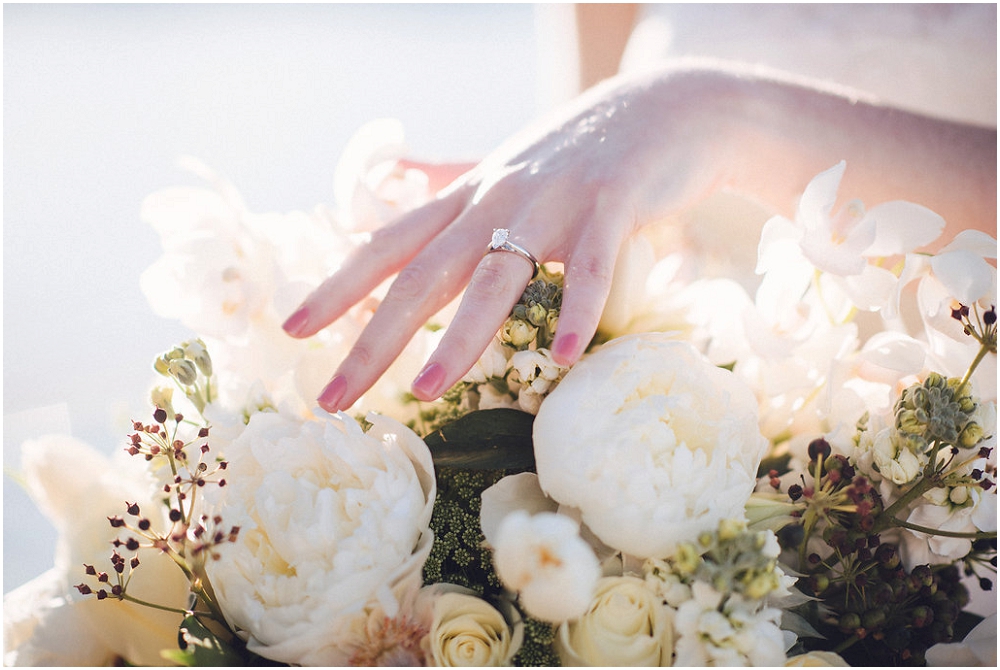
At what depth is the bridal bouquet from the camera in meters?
0.48

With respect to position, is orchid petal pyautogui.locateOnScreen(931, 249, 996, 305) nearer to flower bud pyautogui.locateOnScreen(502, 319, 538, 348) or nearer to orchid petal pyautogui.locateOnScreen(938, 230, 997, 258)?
orchid petal pyautogui.locateOnScreen(938, 230, 997, 258)

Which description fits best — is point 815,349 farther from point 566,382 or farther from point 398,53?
point 398,53

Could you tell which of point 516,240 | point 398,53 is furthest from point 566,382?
point 398,53

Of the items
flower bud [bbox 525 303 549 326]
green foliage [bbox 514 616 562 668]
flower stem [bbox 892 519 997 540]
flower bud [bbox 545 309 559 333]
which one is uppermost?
flower bud [bbox 525 303 549 326]

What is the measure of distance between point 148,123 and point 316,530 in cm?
257

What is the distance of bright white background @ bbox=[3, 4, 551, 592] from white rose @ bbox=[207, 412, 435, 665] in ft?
4.05

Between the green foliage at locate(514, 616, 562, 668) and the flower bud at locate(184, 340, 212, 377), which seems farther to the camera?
the flower bud at locate(184, 340, 212, 377)

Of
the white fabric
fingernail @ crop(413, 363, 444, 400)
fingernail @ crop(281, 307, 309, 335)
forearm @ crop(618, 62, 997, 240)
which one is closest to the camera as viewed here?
fingernail @ crop(413, 363, 444, 400)

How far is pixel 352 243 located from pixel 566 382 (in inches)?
15.3

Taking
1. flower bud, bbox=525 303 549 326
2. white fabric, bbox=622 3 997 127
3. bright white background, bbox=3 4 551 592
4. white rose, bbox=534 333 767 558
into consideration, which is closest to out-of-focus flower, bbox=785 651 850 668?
white rose, bbox=534 333 767 558

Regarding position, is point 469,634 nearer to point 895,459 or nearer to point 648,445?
point 648,445

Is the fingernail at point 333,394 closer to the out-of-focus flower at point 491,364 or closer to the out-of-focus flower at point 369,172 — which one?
the out-of-focus flower at point 491,364

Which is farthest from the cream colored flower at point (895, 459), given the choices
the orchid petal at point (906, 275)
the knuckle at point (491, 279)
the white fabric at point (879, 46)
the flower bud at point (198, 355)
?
the white fabric at point (879, 46)

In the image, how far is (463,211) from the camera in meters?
0.83
